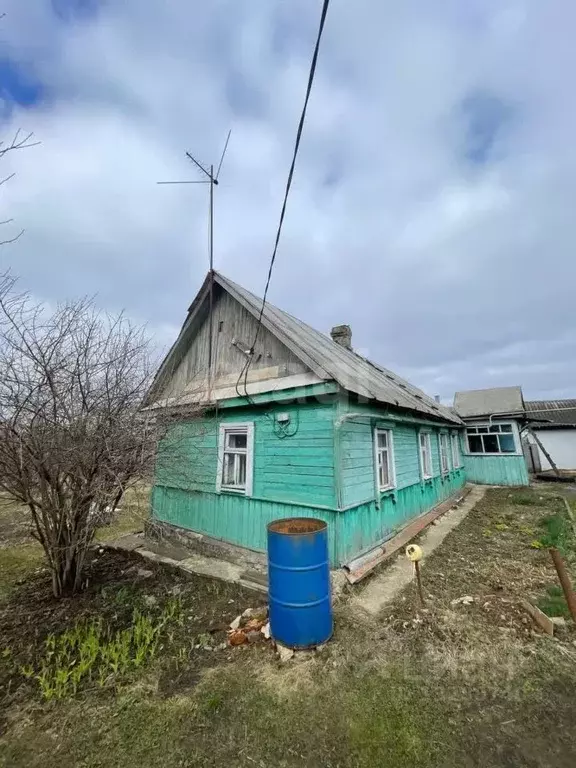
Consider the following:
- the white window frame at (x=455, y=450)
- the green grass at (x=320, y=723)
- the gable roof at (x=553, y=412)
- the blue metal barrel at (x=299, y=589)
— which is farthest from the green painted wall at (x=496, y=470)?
the blue metal barrel at (x=299, y=589)

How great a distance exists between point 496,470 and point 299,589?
15493 mm

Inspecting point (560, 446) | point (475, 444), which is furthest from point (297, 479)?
point (560, 446)

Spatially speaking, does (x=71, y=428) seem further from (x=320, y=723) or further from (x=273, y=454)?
(x=320, y=723)

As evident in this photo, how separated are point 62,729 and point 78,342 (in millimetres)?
4346

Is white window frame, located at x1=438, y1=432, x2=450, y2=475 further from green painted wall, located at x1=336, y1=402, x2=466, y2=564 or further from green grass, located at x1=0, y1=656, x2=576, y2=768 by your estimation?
green grass, located at x1=0, y1=656, x2=576, y2=768

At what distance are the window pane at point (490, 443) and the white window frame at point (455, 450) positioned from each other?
1.50 metres

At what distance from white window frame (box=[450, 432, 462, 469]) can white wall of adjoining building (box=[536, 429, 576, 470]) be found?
1286 centimetres

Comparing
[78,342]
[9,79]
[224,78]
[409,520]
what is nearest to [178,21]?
[224,78]

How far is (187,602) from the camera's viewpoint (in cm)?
481

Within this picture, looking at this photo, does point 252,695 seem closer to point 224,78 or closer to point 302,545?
point 302,545

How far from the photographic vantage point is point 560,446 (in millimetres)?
24391

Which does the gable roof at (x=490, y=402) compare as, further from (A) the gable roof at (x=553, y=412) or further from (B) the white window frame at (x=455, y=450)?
(A) the gable roof at (x=553, y=412)

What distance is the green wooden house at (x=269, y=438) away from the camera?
559 cm

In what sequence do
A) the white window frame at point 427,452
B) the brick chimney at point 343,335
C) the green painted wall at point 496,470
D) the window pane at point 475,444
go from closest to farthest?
the white window frame at point 427,452 < the brick chimney at point 343,335 < the green painted wall at point 496,470 < the window pane at point 475,444
